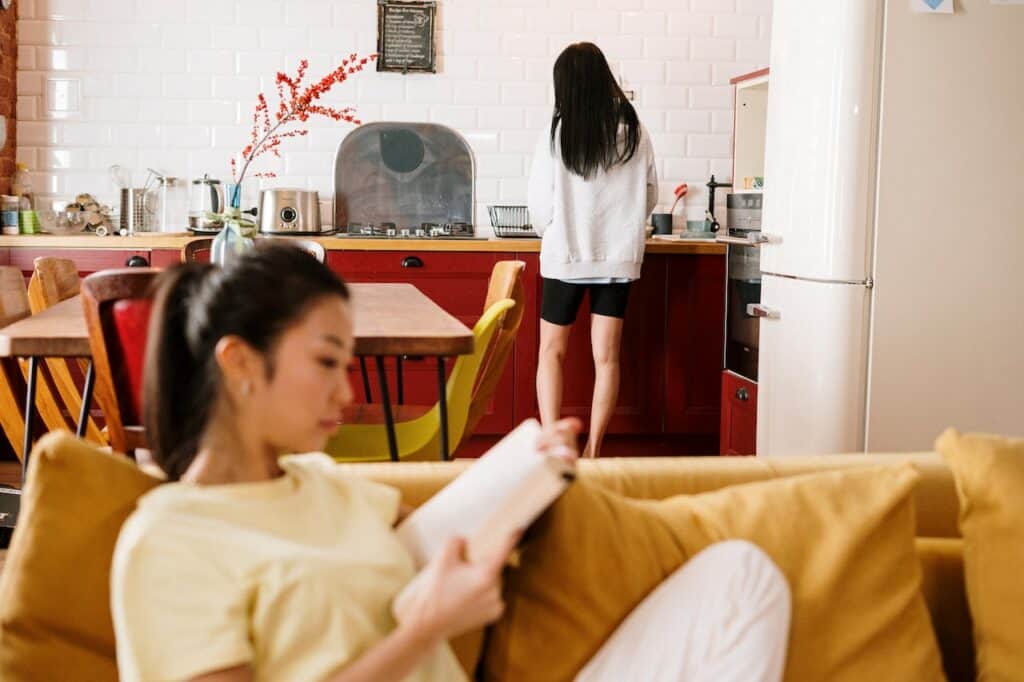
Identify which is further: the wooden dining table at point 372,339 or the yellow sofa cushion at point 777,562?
the wooden dining table at point 372,339

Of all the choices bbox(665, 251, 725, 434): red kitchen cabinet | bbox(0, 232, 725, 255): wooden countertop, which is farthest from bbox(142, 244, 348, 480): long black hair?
bbox(665, 251, 725, 434): red kitchen cabinet

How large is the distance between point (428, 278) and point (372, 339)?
2484 millimetres

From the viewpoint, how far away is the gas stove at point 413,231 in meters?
5.05

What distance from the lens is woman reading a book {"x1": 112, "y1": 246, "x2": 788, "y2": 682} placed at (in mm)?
1095

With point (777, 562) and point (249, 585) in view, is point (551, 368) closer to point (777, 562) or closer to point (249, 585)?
point (777, 562)

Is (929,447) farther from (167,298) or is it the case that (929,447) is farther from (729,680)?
(167,298)

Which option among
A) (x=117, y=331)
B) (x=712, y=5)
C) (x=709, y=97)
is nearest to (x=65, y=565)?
(x=117, y=331)

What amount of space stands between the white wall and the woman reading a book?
4290 mm

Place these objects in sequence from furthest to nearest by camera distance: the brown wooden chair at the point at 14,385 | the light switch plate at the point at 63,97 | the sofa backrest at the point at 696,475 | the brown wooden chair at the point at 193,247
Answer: the light switch plate at the point at 63,97 → the brown wooden chair at the point at 193,247 → the brown wooden chair at the point at 14,385 → the sofa backrest at the point at 696,475

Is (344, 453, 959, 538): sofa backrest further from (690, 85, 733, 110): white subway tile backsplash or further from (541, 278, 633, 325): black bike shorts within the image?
(690, 85, 733, 110): white subway tile backsplash

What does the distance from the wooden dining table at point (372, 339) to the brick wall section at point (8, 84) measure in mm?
2459

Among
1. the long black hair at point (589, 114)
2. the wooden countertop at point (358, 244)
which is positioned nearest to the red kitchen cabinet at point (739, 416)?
the wooden countertop at point (358, 244)

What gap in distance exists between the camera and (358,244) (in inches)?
190

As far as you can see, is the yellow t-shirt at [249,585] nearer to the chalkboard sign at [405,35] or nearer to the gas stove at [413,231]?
the gas stove at [413,231]
